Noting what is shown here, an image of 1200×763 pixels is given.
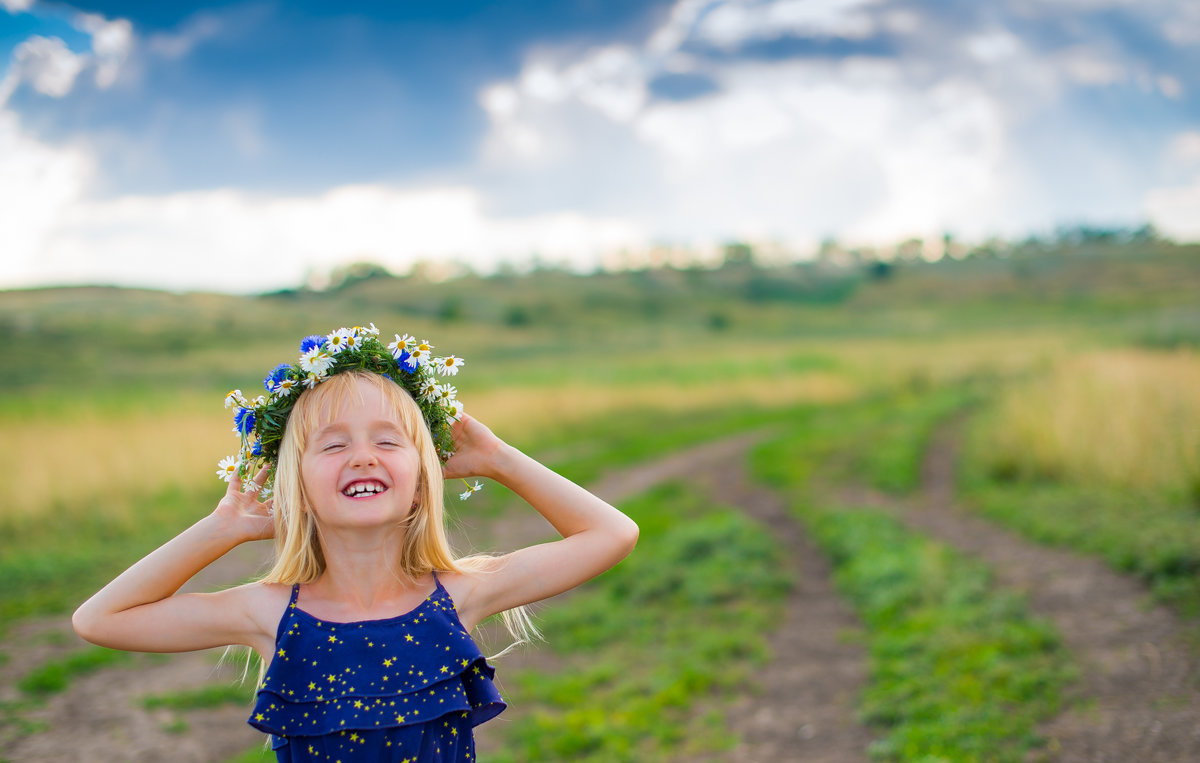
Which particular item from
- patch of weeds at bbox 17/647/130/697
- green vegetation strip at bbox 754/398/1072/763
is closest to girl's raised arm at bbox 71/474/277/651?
green vegetation strip at bbox 754/398/1072/763

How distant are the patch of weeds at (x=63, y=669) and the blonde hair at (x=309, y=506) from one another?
13.4ft

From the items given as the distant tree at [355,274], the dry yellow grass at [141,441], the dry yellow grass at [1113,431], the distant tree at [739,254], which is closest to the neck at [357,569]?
the dry yellow grass at [1113,431]

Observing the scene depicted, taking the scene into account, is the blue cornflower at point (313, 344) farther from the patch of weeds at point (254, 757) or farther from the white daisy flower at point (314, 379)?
the patch of weeds at point (254, 757)

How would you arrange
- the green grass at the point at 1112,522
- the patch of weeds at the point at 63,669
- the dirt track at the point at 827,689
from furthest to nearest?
the green grass at the point at 1112,522 → the patch of weeds at the point at 63,669 → the dirt track at the point at 827,689

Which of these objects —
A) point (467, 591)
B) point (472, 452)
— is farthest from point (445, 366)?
point (467, 591)

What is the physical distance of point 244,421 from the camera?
2180mm

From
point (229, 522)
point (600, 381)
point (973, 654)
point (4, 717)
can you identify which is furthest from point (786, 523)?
point (600, 381)

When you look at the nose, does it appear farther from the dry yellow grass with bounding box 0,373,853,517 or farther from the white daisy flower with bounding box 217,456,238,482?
the dry yellow grass with bounding box 0,373,853,517

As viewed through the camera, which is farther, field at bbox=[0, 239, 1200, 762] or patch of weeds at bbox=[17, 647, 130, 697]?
patch of weeds at bbox=[17, 647, 130, 697]

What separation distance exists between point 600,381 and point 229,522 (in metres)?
23.2

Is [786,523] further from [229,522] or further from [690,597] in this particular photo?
[229,522]

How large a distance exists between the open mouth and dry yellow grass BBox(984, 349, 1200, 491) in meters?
7.22

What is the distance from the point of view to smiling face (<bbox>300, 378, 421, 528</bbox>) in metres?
2.00

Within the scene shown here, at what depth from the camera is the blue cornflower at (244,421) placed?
2.18 m
